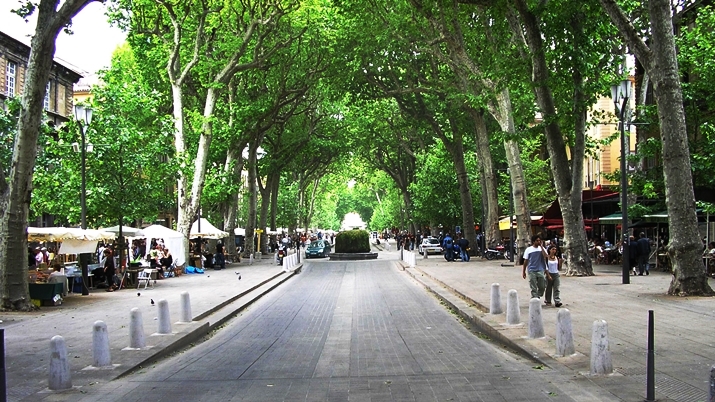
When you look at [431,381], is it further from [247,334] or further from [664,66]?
[664,66]

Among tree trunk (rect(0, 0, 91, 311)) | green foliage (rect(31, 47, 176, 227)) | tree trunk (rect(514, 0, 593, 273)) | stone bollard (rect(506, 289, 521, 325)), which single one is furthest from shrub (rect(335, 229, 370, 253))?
stone bollard (rect(506, 289, 521, 325))

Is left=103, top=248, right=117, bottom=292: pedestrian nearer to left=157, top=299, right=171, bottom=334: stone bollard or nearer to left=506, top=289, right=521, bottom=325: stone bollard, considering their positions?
left=157, top=299, right=171, bottom=334: stone bollard

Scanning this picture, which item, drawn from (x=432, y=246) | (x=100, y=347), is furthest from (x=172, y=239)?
(x=432, y=246)

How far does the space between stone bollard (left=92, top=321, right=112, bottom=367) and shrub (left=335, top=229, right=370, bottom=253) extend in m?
42.0

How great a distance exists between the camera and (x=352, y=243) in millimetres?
51750

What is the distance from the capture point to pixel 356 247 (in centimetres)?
5162

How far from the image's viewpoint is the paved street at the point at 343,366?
26.5 ft

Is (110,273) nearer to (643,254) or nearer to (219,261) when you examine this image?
(219,261)

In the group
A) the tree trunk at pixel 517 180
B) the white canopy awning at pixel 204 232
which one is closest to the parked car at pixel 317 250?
the white canopy awning at pixel 204 232

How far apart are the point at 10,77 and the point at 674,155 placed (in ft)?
128

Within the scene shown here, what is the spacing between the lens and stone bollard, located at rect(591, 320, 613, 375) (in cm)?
827

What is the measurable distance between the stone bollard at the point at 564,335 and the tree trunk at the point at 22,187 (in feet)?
40.9

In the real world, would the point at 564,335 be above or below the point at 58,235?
below

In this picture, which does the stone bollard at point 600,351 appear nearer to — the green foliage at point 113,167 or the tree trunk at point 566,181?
the tree trunk at point 566,181
